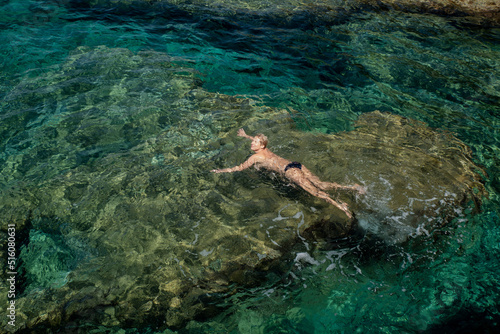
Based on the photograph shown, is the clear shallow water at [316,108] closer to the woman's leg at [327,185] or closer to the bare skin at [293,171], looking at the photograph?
the bare skin at [293,171]

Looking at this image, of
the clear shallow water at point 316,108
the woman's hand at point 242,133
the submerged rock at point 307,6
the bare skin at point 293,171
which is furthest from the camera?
the submerged rock at point 307,6

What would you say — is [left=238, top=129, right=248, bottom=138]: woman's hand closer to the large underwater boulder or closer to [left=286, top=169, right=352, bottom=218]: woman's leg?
the large underwater boulder

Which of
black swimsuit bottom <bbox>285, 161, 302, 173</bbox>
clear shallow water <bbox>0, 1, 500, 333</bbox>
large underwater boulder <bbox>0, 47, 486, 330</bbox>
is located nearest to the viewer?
clear shallow water <bbox>0, 1, 500, 333</bbox>

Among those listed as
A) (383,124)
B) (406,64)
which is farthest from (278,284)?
(406,64)

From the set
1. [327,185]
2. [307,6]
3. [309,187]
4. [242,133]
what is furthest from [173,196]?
[307,6]

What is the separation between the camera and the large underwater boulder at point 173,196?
4875mm

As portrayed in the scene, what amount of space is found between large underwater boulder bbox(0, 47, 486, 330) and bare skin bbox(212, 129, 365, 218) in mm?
164

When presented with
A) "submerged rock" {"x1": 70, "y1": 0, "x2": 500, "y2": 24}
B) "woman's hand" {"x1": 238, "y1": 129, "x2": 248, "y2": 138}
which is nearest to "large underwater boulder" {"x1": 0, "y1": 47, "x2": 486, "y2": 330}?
"woman's hand" {"x1": 238, "y1": 129, "x2": 248, "y2": 138}

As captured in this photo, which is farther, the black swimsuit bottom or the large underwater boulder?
the black swimsuit bottom

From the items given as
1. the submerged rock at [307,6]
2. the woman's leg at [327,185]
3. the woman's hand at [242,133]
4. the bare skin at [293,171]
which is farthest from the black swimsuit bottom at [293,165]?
the submerged rock at [307,6]

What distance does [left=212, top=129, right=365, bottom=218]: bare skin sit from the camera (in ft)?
20.0

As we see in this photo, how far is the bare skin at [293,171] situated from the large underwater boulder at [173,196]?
0.16m

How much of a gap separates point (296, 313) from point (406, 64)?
9.56 meters

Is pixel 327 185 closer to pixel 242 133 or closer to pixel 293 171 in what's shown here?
pixel 293 171
